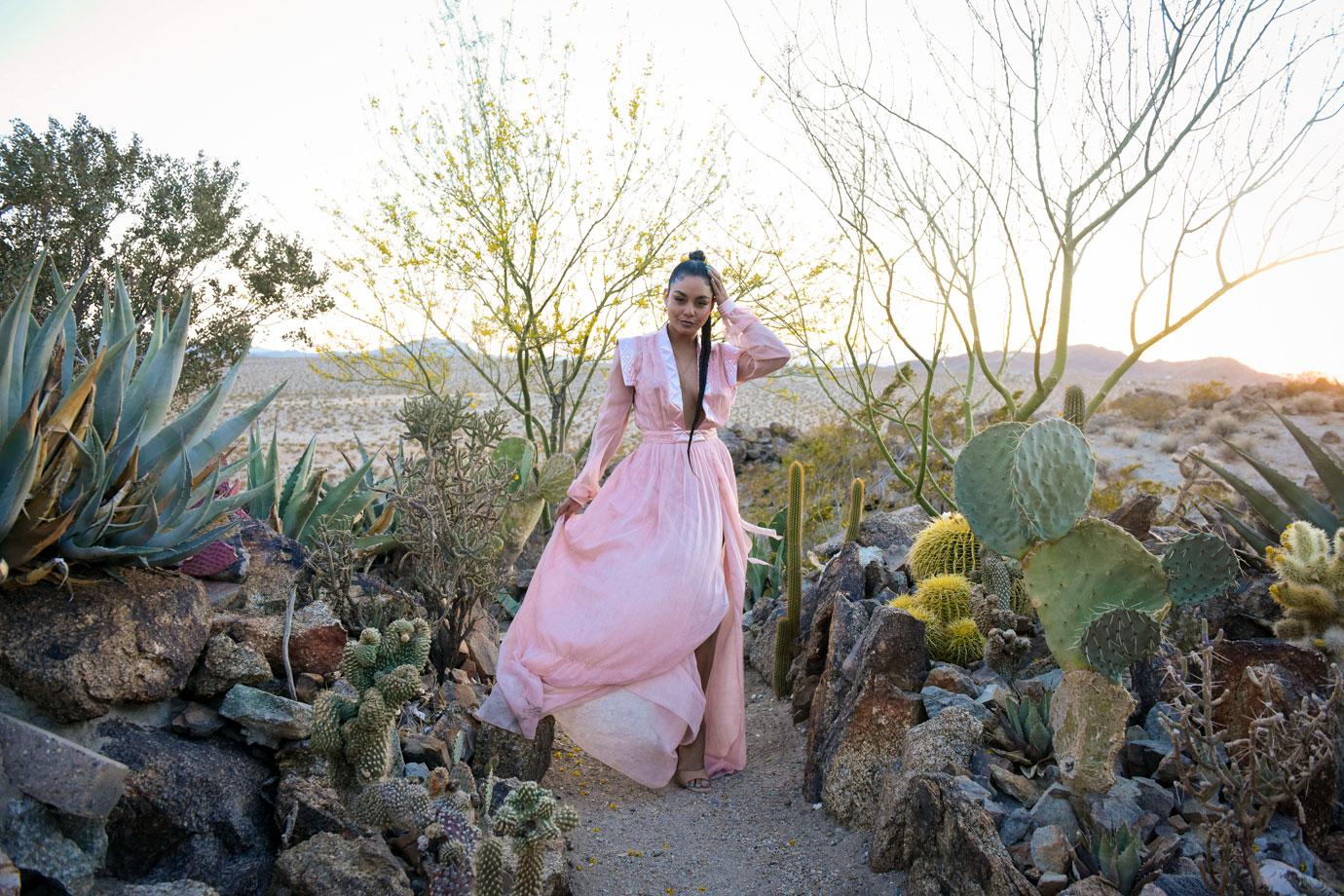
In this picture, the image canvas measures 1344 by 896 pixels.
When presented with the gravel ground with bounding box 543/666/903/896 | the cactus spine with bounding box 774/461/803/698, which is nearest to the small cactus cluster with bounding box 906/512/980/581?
the cactus spine with bounding box 774/461/803/698

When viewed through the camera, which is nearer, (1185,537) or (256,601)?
(1185,537)

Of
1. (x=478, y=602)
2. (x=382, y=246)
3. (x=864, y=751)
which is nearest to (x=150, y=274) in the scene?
(x=382, y=246)

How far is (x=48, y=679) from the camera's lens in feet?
7.29

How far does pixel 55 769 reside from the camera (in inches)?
81.4

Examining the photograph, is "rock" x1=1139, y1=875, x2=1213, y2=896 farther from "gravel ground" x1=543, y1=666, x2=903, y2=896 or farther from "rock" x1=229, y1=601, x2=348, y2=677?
"rock" x1=229, y1=601, x2=348, y2=677

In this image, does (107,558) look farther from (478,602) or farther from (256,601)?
(478,602)

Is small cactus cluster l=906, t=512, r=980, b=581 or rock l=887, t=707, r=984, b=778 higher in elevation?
small cactus cluster l=906, t=512, r=980, b=581

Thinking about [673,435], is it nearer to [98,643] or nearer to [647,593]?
[647,593]

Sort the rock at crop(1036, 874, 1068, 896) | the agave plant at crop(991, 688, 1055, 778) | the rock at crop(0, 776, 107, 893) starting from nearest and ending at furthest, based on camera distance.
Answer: the rock at crop(0, 776, 107, 893), the rock at crop(1036, 874, 1068, 896), the agave plant at crop(991, 688, 1055, 778)

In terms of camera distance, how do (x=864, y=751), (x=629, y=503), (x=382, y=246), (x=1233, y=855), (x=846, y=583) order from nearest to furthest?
(x=1233, y=855) → (x=864, y=751) → (x=629, y=503) → (x=846, y=583) → (x=382, y=246)

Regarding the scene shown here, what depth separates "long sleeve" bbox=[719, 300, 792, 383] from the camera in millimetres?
3980

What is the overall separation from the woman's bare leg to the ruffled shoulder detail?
1.07m

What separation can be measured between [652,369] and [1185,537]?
2.03 meters

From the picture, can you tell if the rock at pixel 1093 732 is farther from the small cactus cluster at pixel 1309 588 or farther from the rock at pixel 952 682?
the small cactus cluster at pixel 1309 588
